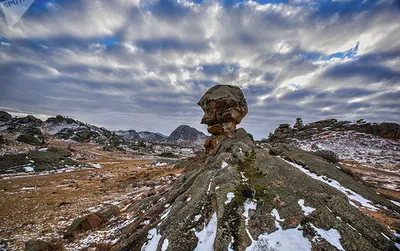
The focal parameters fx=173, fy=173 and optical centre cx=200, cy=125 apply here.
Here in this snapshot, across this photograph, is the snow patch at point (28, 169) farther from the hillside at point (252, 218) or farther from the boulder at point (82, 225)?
the boulder at point (82, 225)

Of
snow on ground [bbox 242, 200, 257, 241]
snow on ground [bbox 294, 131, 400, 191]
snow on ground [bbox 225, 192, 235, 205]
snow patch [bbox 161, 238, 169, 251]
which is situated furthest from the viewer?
snow on ground [bbox 294, 131, 400, 191]

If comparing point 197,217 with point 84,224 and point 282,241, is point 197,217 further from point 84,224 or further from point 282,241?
point 84,224

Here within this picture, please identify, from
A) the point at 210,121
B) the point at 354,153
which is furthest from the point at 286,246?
the point at 354,153

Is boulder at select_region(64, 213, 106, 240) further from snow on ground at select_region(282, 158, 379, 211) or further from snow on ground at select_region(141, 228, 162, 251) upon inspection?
snow on ground at select_region(282, 158, 379, 211)

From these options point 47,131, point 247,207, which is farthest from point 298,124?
point 47,131

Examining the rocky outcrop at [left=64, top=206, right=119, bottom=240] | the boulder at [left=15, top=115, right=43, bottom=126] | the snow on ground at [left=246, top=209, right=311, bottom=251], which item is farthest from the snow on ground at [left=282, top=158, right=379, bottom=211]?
the boulder at [left=15, top=115, right=43, bottom=126]

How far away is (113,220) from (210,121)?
21871 mm

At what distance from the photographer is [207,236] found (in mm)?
7887

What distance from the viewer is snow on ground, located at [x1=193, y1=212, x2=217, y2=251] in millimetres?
7422

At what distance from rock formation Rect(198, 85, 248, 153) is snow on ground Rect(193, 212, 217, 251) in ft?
73.8

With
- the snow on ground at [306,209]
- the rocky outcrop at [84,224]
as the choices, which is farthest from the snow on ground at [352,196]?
the rocky outcrop at [84,224]

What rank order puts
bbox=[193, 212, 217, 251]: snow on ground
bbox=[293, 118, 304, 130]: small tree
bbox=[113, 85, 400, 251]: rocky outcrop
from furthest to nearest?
bbox=[293, 118, 304, 130]: small tree → bbox=[193, 212, 217, 251]: snow on ground → bbox=[113, 85, 400, 251]: rocky outcrop

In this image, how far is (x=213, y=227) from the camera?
26.9 ft

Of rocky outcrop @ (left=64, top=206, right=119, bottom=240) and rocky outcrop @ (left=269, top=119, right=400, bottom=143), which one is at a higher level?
rocky outcrop @ (left=269, top=119, right=400, bottom=143)
